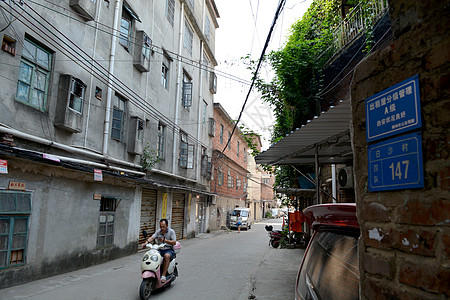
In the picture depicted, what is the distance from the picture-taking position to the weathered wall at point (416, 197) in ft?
4.64

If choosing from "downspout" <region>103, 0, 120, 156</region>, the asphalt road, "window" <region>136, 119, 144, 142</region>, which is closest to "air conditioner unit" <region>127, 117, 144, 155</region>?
"window" <region>136, 119, 144, 142</region>

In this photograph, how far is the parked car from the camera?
6.29 ft

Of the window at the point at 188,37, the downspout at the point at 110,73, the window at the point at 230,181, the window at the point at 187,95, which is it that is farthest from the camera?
the window at the point at 230,181

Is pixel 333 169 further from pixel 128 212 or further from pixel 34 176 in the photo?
pixel 34 176

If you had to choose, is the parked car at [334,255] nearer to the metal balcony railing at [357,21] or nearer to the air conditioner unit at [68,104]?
the air conditioner unit at [68,104]

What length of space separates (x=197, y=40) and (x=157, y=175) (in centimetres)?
1029

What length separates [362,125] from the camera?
2010 millimetres

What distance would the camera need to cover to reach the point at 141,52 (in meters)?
11.5

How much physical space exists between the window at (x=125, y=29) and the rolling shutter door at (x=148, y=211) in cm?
574

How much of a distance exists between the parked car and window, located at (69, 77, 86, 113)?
7.57 metres

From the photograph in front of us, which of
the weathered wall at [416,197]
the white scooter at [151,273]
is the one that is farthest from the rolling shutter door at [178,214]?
the weathered wall at [416,197]

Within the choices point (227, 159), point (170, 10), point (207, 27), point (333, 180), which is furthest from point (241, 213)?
point (333, 180)

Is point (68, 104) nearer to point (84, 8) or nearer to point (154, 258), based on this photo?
point (84, 8)

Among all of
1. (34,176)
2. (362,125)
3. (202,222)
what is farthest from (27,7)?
(202,222)
